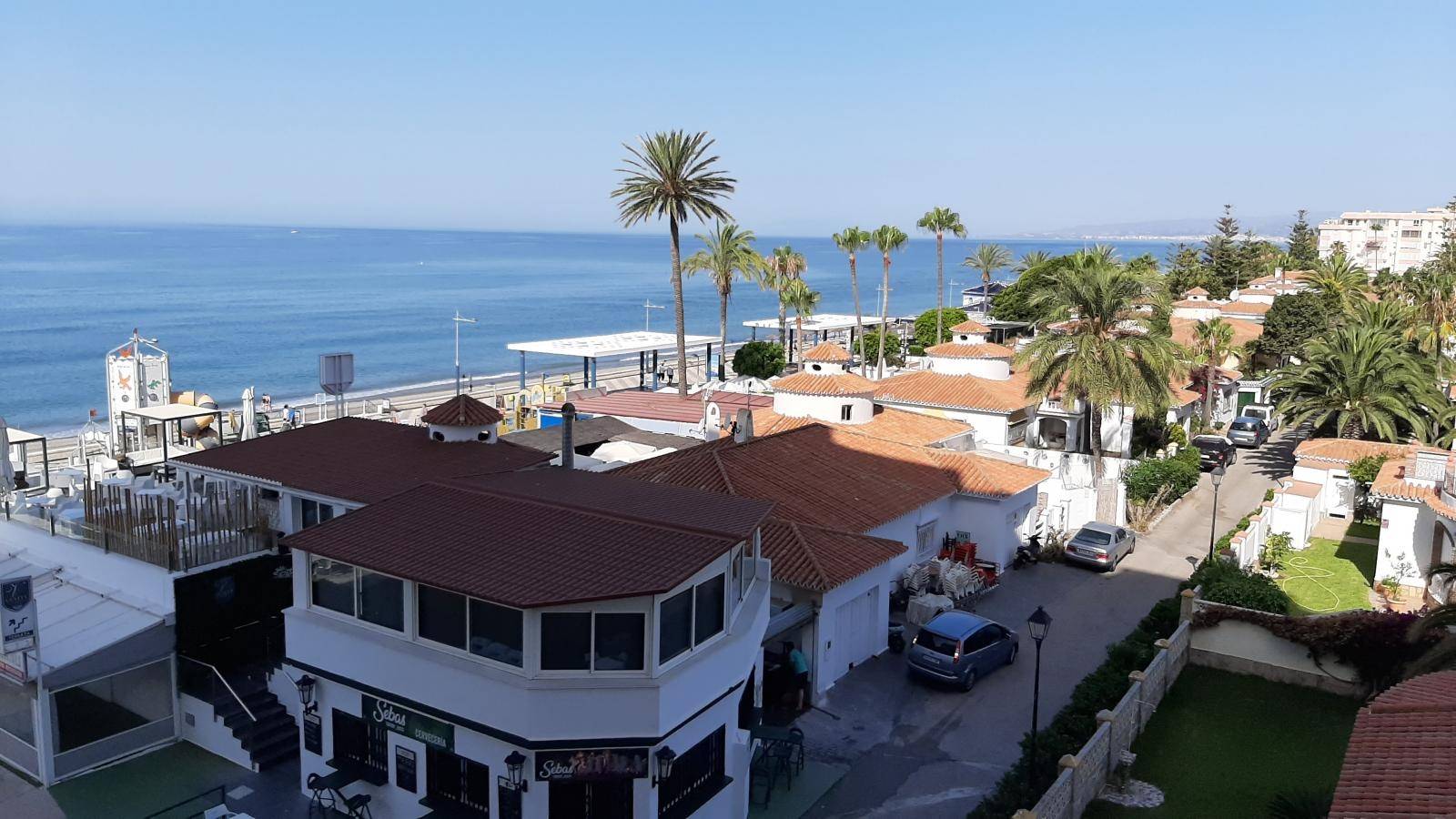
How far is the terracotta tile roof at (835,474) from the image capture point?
2291 cm

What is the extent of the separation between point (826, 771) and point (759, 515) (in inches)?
164

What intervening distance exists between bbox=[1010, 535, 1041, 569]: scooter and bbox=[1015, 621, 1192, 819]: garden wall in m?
7.33

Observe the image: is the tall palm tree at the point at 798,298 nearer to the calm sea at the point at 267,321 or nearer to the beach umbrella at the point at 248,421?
the calm sea at the point at 267,321

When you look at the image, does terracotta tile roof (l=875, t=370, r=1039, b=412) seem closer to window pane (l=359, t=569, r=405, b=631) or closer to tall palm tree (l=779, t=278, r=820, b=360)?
window pane (l=359, t=569, r=405, b=631)

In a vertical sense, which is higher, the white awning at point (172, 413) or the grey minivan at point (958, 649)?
the white awning at point (172, 413)

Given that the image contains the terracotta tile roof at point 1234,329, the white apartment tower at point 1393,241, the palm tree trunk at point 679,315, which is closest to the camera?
the palm tree trunk at point 679,315

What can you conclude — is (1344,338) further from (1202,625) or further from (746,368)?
(746,368)

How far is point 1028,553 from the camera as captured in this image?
27453mm

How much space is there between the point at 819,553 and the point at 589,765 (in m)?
7.85

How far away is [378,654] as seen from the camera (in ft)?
44.9

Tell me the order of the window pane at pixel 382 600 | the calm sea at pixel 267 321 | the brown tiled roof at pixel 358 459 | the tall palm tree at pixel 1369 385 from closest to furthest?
the window pane at pixel 382 600, the brown tiled roof at pixel 358 459, the tall palm tree at pixel 1369 385, the calm sea at pixel 267 321

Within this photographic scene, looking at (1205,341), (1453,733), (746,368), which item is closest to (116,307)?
(746,368)

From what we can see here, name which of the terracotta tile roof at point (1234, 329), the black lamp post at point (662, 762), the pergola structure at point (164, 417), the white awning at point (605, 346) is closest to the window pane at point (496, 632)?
the black lamp post at point (662, 762)

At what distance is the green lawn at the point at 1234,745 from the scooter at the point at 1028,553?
24.8 feet
